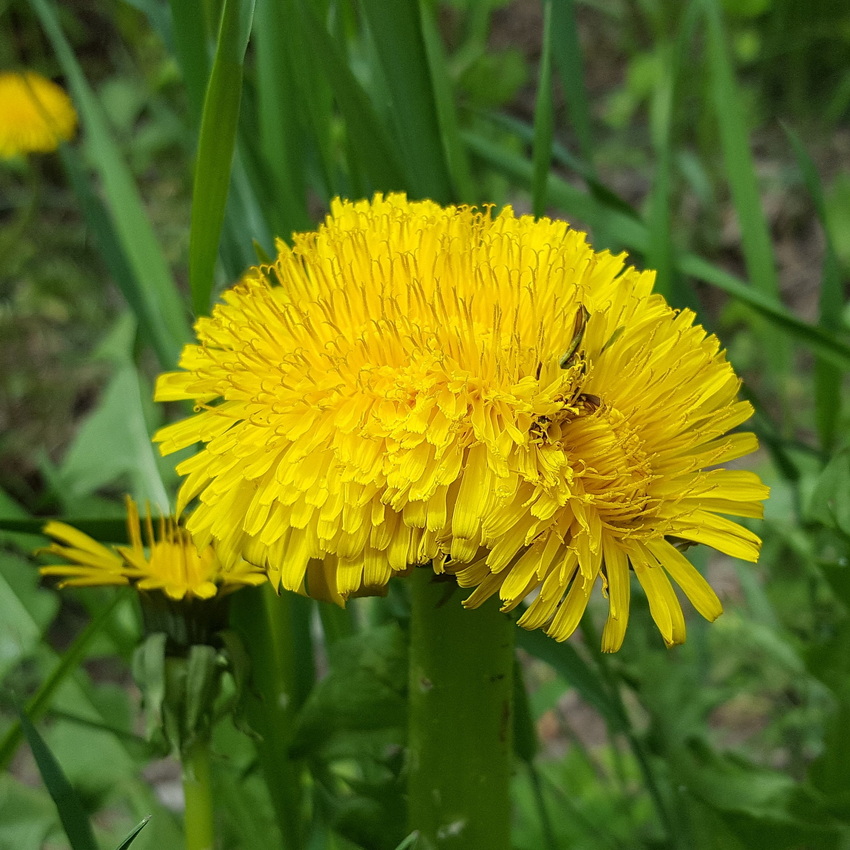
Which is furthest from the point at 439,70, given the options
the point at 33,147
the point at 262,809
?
the point at 33,147

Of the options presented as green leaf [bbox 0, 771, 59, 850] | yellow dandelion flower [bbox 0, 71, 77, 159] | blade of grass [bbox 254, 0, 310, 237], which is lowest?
green leaf [bbox 0, 771, 59, 850]

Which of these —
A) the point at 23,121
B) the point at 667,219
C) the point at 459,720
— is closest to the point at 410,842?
the point at 459,720

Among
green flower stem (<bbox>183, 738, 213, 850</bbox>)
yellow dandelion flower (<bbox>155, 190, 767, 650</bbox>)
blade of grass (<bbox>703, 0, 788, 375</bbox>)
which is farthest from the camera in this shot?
blade of grass (<bbox>703, 0, 788, 375</bbox>)

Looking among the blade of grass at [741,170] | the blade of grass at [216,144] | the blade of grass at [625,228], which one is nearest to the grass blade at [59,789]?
the blade of grass at [216,144]

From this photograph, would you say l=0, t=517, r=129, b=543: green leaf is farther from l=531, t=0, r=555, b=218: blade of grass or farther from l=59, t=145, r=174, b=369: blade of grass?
l=531, t=0, r=555, b=218: blade of grass

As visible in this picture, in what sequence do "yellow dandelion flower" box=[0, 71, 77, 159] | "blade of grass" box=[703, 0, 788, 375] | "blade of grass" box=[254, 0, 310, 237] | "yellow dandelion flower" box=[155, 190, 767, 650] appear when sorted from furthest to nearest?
1. "yellow dandelion flower" box=[0, 71, 77, 159]
2. "blade of grass" box=[703, 0, 788, 375]
3. "blade of grass" box=[254, 0, 310, 237]
4. "yellow dandelion flower" box=[155, 190, 767, 650]

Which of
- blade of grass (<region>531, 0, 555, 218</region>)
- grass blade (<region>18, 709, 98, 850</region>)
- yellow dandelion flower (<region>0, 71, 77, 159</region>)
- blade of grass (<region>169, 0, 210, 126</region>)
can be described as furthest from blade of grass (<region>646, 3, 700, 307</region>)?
yellow dandelion flower (<region>0, 71, 77, 159</region>)

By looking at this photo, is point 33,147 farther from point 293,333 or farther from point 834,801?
point 834,801
